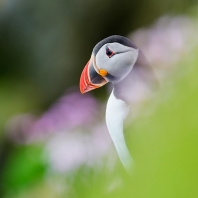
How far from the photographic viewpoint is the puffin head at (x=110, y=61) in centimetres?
32

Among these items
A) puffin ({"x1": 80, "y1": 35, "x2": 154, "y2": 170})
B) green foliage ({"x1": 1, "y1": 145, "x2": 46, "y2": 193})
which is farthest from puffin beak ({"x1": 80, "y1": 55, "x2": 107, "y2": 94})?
green foliage ({"x1": 1, "y1": 145, "x2": 46, "y2": 193})

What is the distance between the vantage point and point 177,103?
0.06 meters

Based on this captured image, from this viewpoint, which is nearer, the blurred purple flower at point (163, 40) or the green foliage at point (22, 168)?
the blurred purple flower at point (163, 40)

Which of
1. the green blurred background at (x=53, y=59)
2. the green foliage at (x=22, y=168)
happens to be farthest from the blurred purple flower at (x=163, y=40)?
the green foliage at (x=22, y=168)

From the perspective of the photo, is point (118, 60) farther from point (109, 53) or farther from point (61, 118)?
point (61, 118)

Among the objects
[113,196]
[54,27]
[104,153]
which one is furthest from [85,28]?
[113,196]

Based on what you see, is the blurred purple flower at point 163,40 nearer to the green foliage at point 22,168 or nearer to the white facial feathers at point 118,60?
the white facial feathers at point 118,60

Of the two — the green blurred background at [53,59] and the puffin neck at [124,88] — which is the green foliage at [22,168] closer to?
the green blurred background at [53,59]

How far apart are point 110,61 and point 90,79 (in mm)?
37

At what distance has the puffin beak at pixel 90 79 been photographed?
34 centimetres

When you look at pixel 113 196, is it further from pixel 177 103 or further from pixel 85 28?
pixel 85 28

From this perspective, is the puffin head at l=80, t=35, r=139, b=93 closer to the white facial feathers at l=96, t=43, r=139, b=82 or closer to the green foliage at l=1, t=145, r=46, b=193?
the white facial feathers at l=96, t=43, r=139, b=82

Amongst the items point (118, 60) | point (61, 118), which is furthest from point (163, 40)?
point (61, 118)

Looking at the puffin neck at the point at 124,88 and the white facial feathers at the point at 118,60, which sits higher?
the white facial feathers at the point at 118,60
